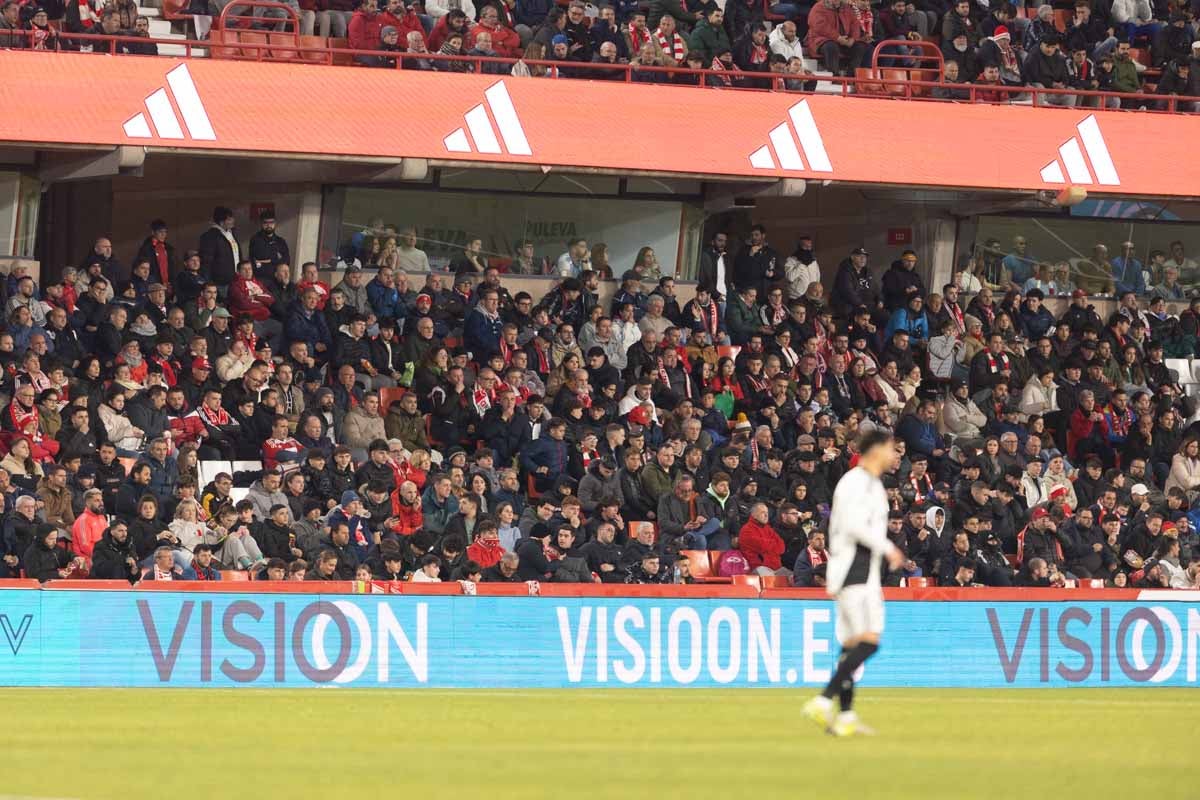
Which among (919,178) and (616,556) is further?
(919,178)

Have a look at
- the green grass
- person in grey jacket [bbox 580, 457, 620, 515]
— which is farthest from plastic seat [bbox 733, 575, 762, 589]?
the green grass

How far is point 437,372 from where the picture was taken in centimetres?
2147

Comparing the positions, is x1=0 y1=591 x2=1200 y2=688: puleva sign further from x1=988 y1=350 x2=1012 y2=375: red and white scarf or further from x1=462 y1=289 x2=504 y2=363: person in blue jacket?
x1=988 y1=350 x2=1012 y2=375: red and white scarf

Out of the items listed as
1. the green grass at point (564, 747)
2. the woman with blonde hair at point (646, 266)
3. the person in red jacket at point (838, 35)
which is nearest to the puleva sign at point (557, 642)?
the green grass at point (564, 747)

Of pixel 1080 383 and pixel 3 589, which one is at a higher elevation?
pixel 1080 383

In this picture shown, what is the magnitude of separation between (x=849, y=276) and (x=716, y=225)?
2.70m

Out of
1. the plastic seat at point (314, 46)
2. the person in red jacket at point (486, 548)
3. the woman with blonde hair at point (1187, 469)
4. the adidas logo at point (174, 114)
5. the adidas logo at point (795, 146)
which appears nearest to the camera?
the person in red jacket at point (486, 548)

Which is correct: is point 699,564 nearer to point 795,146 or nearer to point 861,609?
point 795,146

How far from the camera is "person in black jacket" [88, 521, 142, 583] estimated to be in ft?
54.4

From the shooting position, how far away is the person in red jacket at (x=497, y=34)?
75.2 ft

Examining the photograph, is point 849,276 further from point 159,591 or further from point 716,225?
point 159,591

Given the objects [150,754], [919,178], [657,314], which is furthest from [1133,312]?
[150,754]

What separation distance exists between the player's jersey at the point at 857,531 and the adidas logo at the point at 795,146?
45.0 ft

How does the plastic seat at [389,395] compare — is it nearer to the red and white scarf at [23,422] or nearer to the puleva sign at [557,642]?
the red and white scarf at [23,422]
